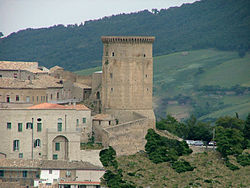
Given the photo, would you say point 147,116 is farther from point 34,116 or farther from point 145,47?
point 34,116

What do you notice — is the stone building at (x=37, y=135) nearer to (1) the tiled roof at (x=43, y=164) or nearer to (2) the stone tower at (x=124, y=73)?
(1) the tiled roof at (x=43, y=164)

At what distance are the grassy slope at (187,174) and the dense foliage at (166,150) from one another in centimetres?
59

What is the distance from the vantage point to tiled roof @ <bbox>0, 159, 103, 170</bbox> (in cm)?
7481

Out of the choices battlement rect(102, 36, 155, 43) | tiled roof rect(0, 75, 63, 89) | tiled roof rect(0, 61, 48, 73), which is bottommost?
tiled roof rect(0, 75, 63, 89)

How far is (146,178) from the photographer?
76438mm

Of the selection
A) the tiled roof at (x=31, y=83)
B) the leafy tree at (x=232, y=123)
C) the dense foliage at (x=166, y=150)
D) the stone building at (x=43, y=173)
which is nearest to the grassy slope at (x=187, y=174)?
the dense foliage at (x=166, y=150)

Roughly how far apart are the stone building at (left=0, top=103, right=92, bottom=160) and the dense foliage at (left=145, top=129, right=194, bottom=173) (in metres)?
8.70

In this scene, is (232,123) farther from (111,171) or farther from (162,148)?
(111,171)

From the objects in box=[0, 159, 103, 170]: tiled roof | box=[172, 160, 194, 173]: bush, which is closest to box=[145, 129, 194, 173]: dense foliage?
box=[172, 160, 194, 173]: bush

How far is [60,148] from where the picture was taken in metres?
77.5

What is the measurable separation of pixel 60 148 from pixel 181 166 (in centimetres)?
1108

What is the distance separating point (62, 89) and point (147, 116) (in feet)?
32.2

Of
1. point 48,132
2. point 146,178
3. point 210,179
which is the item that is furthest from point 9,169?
point 210,179

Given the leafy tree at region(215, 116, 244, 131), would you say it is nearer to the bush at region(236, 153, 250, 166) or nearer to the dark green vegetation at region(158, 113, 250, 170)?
the dark green vegetation at region(158, 113, 250, 170)
